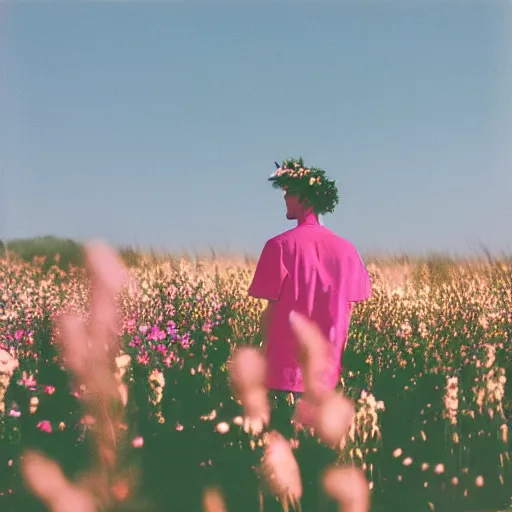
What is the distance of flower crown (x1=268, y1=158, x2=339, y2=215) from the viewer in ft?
12.7

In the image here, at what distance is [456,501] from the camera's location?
2.69 metres

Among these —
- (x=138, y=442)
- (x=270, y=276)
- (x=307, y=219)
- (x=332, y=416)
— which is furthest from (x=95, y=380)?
(x=307, y=219)

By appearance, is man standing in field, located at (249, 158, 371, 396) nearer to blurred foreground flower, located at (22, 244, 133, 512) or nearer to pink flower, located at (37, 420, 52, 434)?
pink flower, located at (37, 420, 52, 434)

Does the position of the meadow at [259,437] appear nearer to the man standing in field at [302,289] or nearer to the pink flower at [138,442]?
the pink flower at [138,442]

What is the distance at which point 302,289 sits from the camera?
143 inches

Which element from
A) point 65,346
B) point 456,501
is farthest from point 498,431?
point 65,346

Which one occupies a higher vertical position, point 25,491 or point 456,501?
point 25,491

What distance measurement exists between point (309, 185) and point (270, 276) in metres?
0.60

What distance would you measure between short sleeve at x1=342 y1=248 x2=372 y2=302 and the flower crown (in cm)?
38

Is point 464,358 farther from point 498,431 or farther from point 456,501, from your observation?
point 456,501

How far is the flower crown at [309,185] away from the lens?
387 centimetres

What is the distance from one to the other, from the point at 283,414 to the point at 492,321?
423cm

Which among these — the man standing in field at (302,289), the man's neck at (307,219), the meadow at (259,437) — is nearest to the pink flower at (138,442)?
the meadow at (259,437)

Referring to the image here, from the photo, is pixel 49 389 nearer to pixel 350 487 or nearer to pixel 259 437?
pixel 259 437
